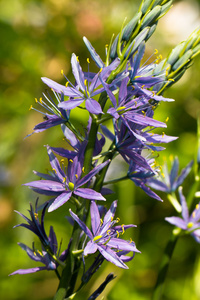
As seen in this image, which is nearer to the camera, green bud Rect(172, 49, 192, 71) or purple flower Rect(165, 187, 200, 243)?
green bud Rect(172, 49, 192, 71)

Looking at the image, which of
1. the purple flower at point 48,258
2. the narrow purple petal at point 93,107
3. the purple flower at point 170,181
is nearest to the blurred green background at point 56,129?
the purple flower at point 170,181

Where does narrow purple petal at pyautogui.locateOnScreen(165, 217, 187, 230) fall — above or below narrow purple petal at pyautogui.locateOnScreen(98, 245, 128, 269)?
below

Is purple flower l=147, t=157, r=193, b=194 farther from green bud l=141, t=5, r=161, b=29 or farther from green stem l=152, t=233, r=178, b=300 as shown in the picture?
green bud l=141, t=5, r=161, b=29

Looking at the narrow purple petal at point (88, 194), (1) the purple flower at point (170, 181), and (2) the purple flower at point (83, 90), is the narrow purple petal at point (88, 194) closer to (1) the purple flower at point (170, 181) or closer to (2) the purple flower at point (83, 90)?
(2) the purple flower at point (83, 90)

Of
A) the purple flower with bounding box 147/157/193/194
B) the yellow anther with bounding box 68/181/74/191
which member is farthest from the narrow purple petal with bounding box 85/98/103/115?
the purple flower with bounding box 147/157/193/194

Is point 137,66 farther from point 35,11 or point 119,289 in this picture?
point 35,11

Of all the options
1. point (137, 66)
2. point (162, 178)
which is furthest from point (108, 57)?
point (162, 178)
